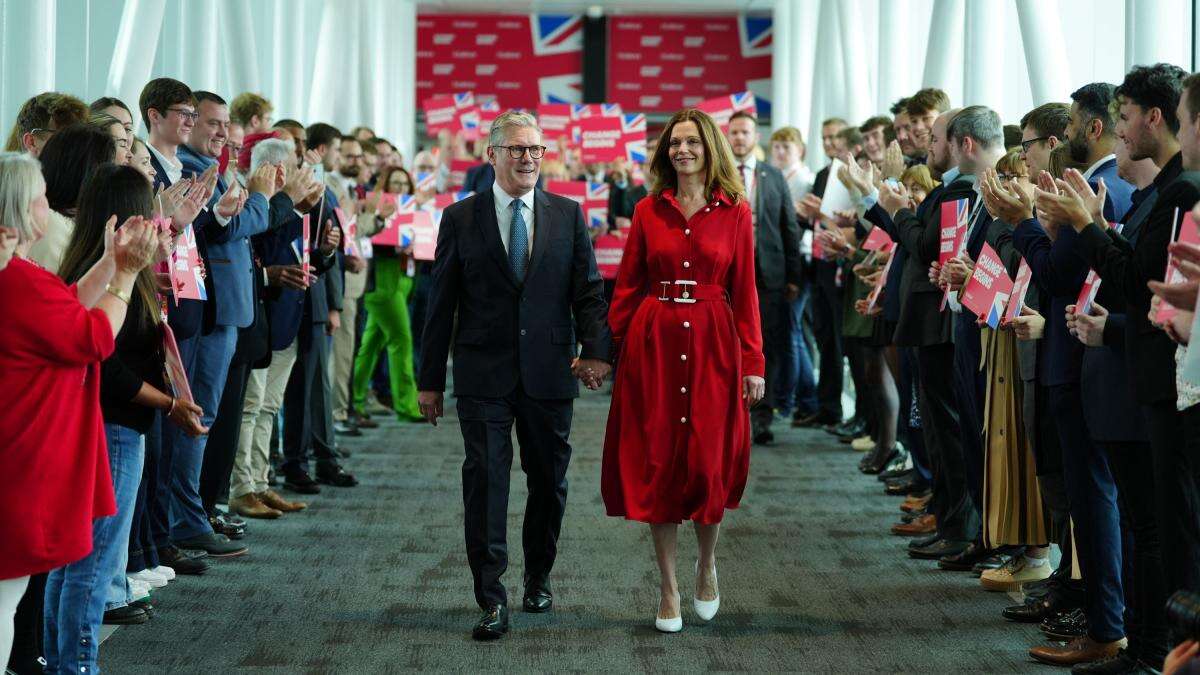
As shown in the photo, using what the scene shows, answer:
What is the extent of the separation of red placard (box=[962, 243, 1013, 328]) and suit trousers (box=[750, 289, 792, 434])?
3323 millimetres

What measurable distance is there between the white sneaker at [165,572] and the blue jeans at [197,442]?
33 centimetres

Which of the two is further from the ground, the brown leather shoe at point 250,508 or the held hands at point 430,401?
the held hands at point 430,401

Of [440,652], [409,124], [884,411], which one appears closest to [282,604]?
[440,652]

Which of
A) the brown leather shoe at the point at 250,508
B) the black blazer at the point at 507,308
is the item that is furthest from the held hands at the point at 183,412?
the brown leather shoe at the point at 250,508

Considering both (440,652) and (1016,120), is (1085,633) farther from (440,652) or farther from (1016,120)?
(1016,120)

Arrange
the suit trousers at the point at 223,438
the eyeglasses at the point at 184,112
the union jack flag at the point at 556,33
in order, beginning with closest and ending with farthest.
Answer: the eyeglasses at the point at 184,112 → the suit trousers at the point at 223,438 → the union jack flag at the point at 556,33

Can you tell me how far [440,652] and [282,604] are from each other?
0.86 metres

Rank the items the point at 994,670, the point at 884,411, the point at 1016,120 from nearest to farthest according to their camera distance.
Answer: the point at 994,670
the point at 884,411
the point at 1016,120

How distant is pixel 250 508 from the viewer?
22.1ft

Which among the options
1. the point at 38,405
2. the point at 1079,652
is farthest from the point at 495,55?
the point at 38,405

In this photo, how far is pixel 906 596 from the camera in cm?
528

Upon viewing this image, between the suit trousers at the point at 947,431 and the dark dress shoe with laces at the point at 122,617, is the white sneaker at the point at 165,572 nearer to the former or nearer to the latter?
the dark dress shoe with laces at the point at 122,617

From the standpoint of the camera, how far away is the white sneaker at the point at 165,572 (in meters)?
5.26

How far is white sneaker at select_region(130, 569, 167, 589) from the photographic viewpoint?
201 inches
